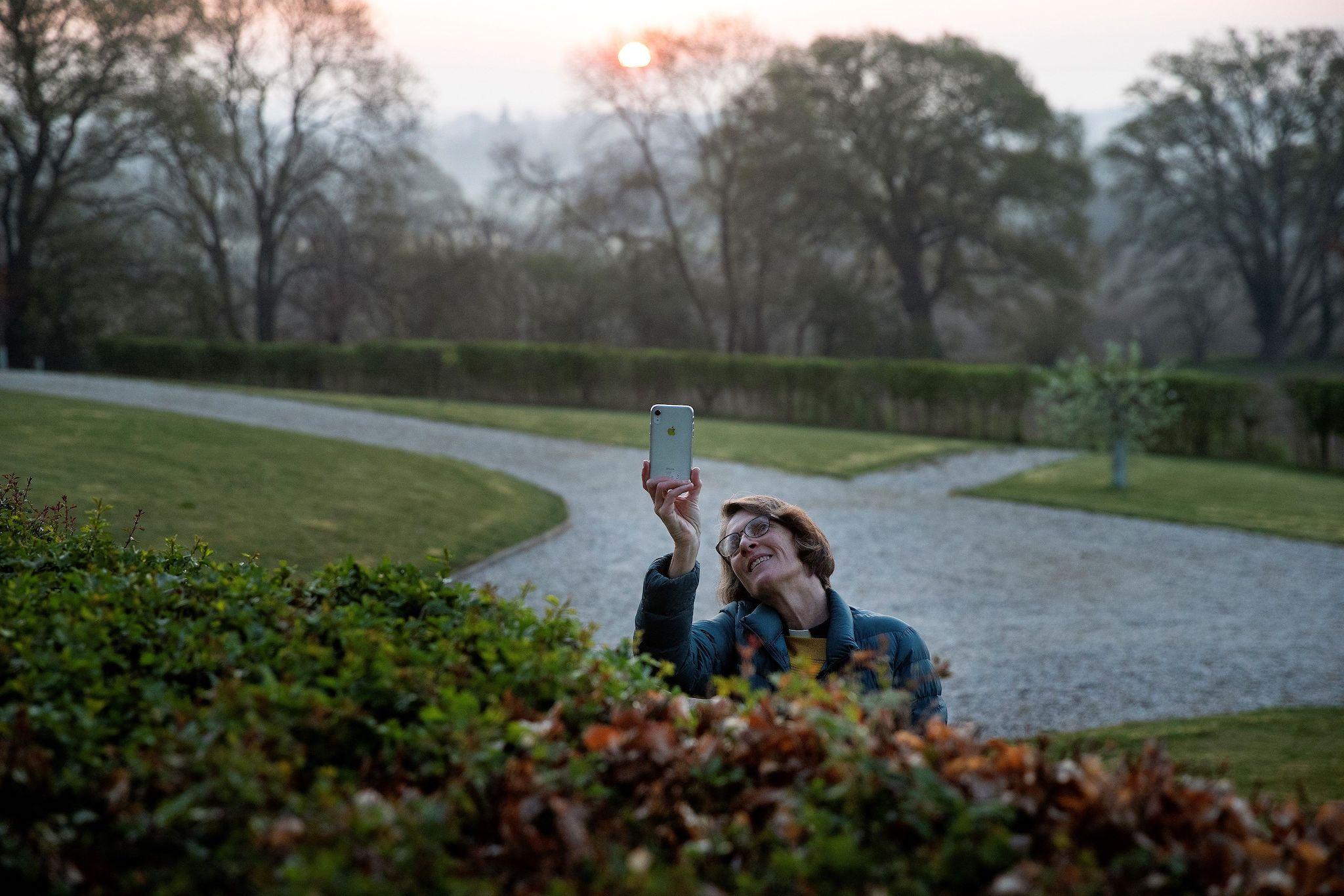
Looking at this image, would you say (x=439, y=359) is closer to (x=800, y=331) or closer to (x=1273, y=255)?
(x=800, y=331)

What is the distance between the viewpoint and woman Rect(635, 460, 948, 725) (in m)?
3.08

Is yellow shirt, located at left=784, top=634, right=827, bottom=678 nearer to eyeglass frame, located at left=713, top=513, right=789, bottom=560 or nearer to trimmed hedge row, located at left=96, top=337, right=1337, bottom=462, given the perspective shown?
eyeglass frame, located at left=713, top=513, right=789, bottom=560

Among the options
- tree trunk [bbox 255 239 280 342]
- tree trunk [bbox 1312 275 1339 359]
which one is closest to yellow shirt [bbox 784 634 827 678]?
tree trunk [bbox 255 239 280 342]

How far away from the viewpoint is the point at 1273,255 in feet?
128

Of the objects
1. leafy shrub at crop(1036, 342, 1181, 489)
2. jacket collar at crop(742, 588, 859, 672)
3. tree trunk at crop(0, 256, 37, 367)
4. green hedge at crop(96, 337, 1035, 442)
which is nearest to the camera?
jacket collar at crop(742, 588, 859, 672)

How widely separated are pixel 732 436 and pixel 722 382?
536cm

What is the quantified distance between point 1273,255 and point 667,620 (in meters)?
42.9

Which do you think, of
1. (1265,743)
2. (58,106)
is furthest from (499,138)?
(1265,743)

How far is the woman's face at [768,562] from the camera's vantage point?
10.9ft

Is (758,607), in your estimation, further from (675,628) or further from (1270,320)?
(1270,320)

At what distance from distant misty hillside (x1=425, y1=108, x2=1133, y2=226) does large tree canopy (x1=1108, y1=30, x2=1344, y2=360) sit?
1.73m

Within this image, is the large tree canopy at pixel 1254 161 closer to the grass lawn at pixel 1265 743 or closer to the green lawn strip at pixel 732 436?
the green lawn strip at pixel 732 436

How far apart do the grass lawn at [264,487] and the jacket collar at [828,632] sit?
15.8 feet

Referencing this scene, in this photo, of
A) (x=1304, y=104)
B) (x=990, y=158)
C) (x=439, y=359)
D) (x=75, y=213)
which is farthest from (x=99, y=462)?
(x=1304, y=104)
